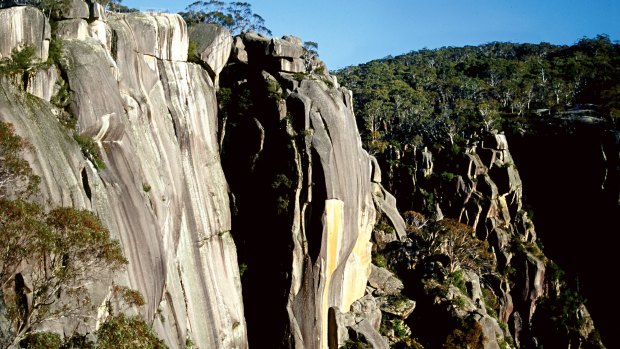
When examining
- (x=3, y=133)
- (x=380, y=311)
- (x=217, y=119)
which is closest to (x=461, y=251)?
(x=380, y=311)

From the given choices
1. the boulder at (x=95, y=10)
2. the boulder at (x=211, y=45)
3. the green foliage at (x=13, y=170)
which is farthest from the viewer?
the boulder at (x=211, y=45)

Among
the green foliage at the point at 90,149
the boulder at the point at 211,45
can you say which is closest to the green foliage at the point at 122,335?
the green foliage at the point at 90,149

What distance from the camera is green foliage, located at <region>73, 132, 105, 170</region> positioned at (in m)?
21.6

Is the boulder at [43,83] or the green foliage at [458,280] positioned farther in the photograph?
the green foliage at [458,280]

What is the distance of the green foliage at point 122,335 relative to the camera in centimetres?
1410

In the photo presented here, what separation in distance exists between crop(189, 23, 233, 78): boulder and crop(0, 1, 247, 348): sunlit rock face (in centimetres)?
118

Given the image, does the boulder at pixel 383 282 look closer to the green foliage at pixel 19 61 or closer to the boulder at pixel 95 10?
the boulder at pixel 95 10

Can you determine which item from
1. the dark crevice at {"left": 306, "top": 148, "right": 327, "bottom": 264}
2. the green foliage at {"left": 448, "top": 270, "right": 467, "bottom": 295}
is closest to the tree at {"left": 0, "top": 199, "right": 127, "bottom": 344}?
the dark crevice at {"left": 306, "top": 148, "right": 327, "bottom": 264}

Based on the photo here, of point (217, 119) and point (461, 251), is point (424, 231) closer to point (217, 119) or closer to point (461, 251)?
point (461, 251)

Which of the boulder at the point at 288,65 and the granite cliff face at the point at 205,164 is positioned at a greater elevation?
the boulder at the point at 288,65

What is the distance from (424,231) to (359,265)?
13813mm

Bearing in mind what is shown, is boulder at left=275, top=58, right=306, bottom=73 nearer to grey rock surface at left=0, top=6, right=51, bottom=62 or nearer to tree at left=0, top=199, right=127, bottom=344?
grey rock surface at left=0, top=6, right=51, bottom=62

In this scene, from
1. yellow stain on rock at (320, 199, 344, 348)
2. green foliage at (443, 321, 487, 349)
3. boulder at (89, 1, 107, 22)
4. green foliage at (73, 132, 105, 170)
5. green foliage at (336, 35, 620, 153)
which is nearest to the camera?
green foliage at (73, 132, 105, 170)

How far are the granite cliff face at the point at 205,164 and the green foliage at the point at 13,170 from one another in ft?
6.28
